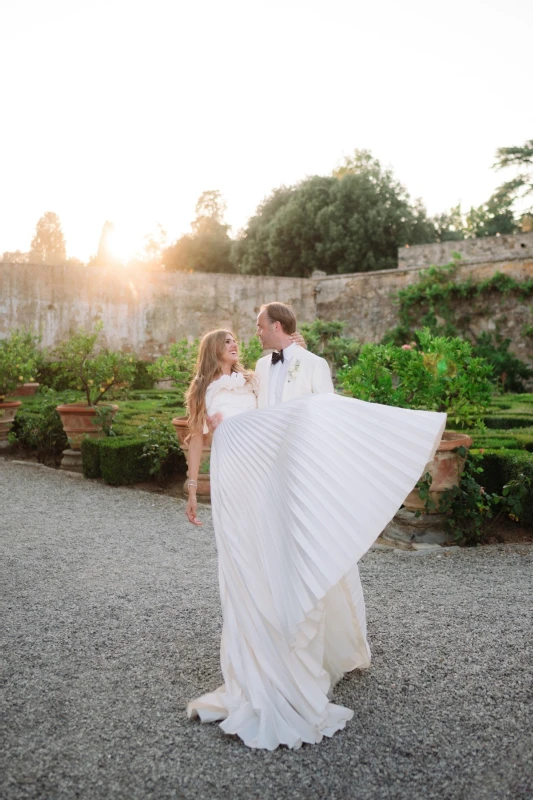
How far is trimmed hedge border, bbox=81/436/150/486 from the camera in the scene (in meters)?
6.75

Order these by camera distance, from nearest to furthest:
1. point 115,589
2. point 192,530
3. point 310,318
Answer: point 115,589 → point 192,530 → point 310,318

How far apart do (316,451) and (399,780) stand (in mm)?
1069

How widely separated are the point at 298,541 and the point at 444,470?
2.65 meters

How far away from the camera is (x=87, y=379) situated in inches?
313

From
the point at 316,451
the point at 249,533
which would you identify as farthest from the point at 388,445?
the point at 249,533

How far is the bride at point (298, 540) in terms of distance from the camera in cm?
232

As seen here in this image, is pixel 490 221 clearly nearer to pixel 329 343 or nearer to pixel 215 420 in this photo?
pixel 329 343

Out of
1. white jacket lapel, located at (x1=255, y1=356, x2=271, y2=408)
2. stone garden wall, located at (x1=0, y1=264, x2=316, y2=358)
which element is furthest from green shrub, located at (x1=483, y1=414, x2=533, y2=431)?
stone garden wall, located at (x1=0, y1=264, x2=316, y2=358)

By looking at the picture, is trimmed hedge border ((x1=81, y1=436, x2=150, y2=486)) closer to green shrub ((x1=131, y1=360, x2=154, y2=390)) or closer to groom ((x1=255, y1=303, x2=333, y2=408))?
groom ((x1=255, y1=303, x2=333, y2=408))

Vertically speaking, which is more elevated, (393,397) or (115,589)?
(393,397)

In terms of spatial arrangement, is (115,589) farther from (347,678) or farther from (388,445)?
(388,445)

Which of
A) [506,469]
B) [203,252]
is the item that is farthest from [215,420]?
[203,252]

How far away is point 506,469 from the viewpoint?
16.5ft

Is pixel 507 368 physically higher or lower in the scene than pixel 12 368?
lower
